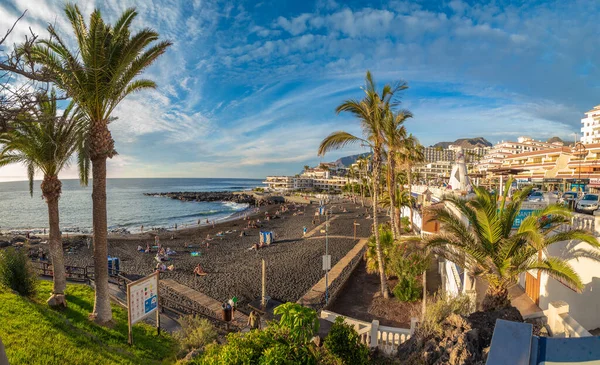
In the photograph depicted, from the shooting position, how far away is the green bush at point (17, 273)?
9361 millimetres

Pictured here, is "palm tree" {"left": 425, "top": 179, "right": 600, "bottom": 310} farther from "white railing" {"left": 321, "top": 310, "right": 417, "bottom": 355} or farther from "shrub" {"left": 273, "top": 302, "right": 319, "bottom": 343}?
"shrub" {"left": 273, "top": 302, "right": 319, "bottom": 343}

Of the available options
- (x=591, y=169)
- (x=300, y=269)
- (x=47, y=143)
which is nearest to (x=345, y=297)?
(x=300, y=269)

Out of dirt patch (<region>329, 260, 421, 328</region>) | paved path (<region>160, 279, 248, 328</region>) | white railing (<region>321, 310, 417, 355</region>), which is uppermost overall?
white railing (<region>321, 310, 417, 355</region>)

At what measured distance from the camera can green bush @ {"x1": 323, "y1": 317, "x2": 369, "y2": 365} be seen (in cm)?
536

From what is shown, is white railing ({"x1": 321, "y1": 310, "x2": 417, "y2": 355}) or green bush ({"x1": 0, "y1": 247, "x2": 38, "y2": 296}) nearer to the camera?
white railing ({"x1": 321, "y1": 310, "x2": 417, "y2": 355})

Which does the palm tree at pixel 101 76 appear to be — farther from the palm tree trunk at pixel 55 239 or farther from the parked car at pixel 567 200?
the parked car at pixel 567 200

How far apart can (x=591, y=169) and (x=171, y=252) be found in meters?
31.3

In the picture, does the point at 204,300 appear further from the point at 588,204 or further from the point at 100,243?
the point at 588,204

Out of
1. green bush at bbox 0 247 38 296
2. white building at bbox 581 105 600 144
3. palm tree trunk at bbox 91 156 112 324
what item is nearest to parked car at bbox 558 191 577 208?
palm tree trunk at bbox 91 156 112 324

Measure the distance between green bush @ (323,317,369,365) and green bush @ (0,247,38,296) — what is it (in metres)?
10.4

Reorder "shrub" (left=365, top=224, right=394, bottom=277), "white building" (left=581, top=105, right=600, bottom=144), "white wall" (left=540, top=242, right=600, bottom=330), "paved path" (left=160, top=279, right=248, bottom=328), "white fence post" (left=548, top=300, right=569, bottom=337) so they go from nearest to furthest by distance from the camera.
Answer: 1. "white fence post" (left=548, top=300, right=569, bottom=337)
2. "white wall" (left=540, top=242, right=600, bottom=330)
3. "paved path" (left=160, top=279, right=248, bottom=328)
4. "shrub" (left=365, top=224, right=394, bottom=277)
5. "white building" (left=581, top=105, right=600, bottom=144)

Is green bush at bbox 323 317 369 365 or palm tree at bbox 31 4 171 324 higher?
palm tree at bbox 31 4 171 324

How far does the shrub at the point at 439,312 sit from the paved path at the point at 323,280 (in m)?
7.51

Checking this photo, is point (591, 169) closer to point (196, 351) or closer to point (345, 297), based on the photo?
point (345, 297)
